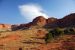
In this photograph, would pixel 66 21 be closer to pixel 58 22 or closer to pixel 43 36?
pixel 58 22

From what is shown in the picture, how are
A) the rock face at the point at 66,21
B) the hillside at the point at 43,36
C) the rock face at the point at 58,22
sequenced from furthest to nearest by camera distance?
the rock face at the point at 58,22 < the rock face at the point at 66,21 < the hillside at the point at 43,36

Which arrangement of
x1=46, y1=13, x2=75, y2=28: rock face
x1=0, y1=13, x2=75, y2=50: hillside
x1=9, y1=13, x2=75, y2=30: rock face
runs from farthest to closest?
x1=9, y1=13, x2=75, y2=30: rock face → x1=46, y1=13, x2=75, y2=28: rock face → x1=0, y1=13, x2=75, y2=50: hillside

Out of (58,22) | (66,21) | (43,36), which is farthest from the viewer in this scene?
(58,22)

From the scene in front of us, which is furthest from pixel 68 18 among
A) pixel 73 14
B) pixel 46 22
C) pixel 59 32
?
pixel 59 32

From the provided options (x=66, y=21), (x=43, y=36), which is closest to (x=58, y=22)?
(x=66, y=21)

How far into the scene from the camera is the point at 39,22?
8594cm

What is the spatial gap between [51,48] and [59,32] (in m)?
13.9

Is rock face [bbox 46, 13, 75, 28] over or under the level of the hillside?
over

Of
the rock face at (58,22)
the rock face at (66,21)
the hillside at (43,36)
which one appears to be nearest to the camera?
the hillside at (43,36)

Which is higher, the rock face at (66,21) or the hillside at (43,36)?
the rock face at (66,21)

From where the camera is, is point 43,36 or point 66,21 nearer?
point 43,36

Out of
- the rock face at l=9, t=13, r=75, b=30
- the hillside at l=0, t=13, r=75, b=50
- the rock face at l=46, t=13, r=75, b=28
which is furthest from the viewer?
the rock face at l=9, t=13, r=75, b=30

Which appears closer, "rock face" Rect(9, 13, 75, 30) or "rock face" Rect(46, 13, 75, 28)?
"rock face" Rect(46, 13, 75, 28)

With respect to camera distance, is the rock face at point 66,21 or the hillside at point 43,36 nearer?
the hillside at point 43,36
